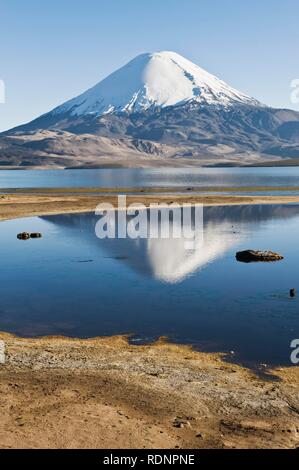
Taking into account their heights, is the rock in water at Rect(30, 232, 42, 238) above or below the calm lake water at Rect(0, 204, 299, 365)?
below

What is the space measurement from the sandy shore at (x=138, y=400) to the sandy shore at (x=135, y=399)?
32 millimetres

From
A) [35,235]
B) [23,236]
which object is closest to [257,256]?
[35,235]

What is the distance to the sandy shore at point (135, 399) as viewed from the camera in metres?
16.7

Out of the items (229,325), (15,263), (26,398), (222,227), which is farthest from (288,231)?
(26,398)

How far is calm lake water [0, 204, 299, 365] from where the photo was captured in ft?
90.6

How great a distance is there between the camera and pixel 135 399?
19312 mm

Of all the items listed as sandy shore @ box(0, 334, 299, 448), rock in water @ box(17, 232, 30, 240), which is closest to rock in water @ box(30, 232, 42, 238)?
rock in water @ box(17, 232, 30, 240)
